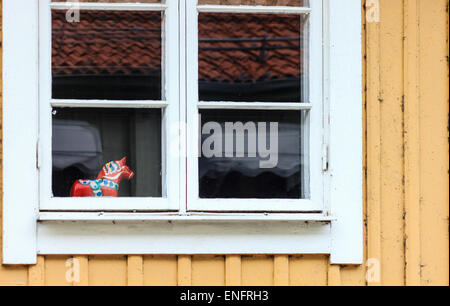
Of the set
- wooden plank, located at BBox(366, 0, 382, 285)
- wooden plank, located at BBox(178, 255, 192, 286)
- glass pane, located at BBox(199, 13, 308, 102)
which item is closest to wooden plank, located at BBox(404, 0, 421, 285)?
wooden plank, located at BBox(366, 0, 382, 285)

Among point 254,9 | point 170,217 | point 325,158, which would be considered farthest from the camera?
point 254,9

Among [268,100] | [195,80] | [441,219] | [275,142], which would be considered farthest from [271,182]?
[441,219]

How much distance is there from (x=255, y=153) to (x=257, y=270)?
55 cm

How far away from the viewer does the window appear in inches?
118

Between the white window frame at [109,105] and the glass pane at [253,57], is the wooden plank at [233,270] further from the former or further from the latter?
the glass pane at [253,57]

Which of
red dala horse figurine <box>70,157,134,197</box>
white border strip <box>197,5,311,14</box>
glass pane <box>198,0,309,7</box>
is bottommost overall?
red dala horse figurine <box>70,157,134,197</box>

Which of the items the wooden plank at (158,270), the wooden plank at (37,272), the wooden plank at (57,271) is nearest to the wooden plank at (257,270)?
the wooden plank at (158,270)

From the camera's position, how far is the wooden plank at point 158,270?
304 cm

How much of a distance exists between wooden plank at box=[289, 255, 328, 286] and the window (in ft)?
0.15

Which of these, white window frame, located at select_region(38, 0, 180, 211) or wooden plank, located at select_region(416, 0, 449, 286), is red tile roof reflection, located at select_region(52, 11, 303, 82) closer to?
white window frame, located at select_region(38, 0, 180, 211)

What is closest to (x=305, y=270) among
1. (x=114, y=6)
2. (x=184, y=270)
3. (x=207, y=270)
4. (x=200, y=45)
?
(x=207, y=270)

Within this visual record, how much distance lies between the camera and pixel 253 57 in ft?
10.5

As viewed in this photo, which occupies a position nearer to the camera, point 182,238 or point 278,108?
point 182,238

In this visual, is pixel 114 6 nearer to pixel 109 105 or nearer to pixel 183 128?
pixel 109 105
